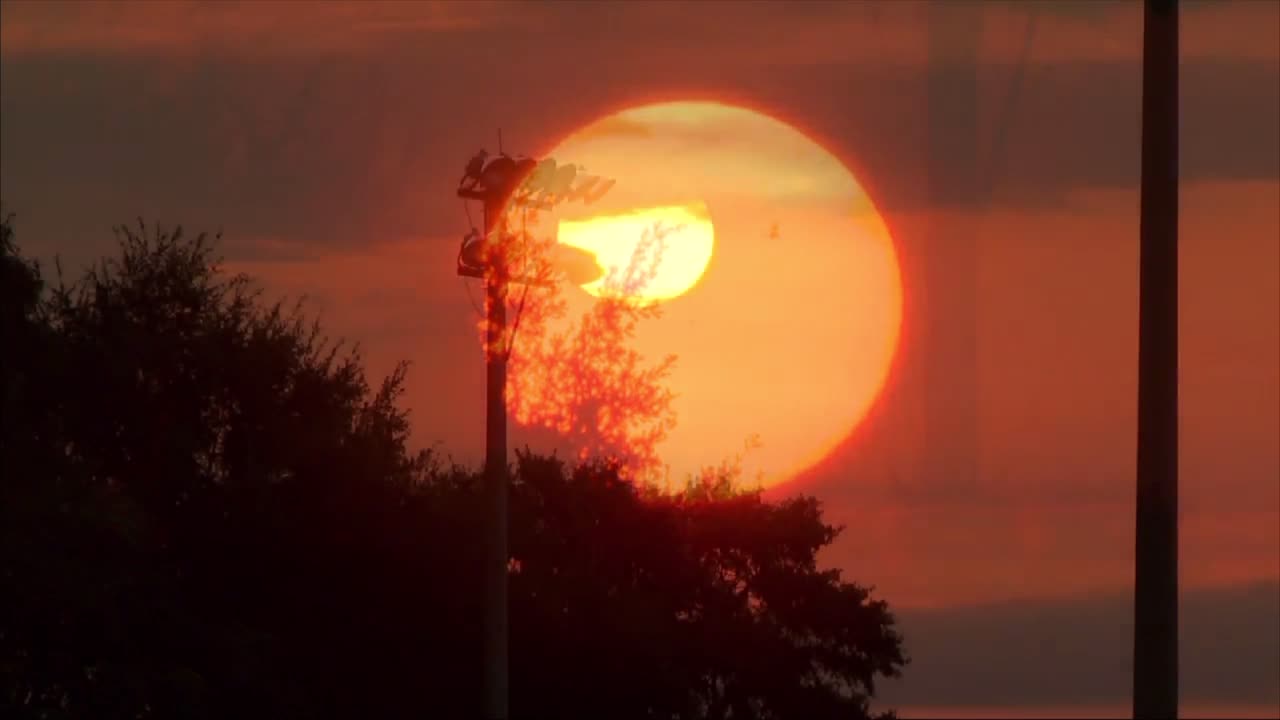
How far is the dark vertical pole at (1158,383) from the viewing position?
11578 millimetres

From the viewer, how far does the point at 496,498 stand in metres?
22.9

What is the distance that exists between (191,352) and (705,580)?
24.6 meters

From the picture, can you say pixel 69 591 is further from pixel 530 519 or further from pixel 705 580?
pixel 705 580

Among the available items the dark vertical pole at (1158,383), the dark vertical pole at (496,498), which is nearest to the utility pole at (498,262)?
the dark vertical pole at (496,498)

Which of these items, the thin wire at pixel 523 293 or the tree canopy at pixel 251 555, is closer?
the thin wire at pixel 523 293

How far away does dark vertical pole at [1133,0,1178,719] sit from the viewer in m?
11.6

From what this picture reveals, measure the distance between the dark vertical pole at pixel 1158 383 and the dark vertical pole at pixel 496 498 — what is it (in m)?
11.2

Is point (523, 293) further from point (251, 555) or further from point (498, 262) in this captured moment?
point (251, 555)

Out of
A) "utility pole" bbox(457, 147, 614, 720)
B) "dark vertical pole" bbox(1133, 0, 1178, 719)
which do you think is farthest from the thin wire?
"dark vertical pole" bbox(1133, 0, 1178, 719)

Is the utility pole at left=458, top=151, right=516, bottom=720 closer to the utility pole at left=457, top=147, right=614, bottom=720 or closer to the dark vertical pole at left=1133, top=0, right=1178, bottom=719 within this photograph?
the utility pole at left=457, top=147, right=614, bottom=720

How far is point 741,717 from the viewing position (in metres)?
57.4

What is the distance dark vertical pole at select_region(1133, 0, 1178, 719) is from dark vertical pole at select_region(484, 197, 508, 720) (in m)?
11.2

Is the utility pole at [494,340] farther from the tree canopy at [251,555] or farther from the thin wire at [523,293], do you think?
the tree canopy at [251,555]

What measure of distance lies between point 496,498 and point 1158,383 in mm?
11931
